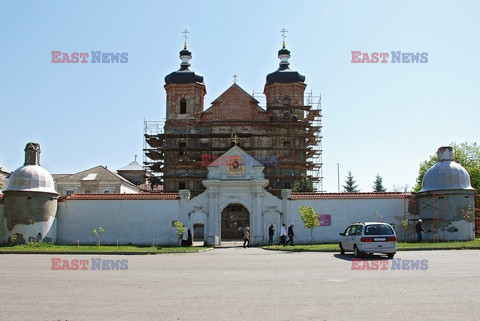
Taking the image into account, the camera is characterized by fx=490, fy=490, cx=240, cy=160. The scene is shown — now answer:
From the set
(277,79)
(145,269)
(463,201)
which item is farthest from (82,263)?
(277,79)

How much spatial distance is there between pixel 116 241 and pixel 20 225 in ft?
19.0

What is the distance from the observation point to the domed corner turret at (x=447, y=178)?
3136 centimetres

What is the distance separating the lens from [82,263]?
58.7 feet

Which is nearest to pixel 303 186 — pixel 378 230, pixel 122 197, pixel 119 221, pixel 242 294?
pixel 122 197

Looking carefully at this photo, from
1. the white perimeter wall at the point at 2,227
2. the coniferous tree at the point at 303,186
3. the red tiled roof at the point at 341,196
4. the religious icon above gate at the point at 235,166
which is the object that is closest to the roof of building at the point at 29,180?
the white perimeter wall at the point at 2,227

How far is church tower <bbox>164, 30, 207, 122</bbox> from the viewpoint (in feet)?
176

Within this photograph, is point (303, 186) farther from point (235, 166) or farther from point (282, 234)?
point (282, 234)

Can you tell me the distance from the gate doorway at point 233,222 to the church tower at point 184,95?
46.6 feet

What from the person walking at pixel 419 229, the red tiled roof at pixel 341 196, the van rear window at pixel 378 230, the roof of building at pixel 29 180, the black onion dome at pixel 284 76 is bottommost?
the person walking at pixel 419 229

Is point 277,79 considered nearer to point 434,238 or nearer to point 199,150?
point 199,150

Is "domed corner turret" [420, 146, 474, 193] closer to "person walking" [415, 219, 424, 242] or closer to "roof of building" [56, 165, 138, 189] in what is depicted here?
"person walking" [415, 219, 424, 242]

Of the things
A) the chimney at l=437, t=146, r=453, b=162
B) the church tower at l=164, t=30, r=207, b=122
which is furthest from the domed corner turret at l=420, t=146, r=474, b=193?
the church tower at l=164, t=30, r=207, b=122

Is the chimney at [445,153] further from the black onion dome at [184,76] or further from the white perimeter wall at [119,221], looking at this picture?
the black onion dome at [184,76]

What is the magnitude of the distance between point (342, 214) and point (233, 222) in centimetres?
1303
